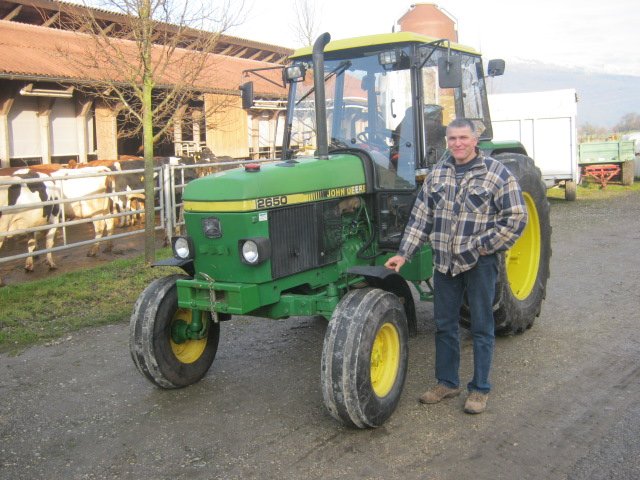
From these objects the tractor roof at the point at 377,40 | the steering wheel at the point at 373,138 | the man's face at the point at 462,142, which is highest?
the tractor roof at the point at 377,40

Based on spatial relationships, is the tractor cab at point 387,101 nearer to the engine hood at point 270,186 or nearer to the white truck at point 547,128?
the engine hood at point 270,186

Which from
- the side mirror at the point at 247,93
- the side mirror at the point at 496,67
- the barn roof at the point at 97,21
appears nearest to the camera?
the side mirror at the point at 247,93

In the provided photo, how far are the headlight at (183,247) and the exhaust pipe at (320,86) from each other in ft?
3.71

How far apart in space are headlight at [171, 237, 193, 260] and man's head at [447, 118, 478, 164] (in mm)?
1780

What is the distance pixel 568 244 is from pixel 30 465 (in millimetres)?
8560

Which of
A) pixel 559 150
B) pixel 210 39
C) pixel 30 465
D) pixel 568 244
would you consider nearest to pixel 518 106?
pixel 559 150

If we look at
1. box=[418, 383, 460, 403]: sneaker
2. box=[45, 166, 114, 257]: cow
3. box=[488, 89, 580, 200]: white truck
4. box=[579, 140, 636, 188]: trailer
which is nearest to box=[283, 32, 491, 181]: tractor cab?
box=[418, 383, 460, 403]: sneaker

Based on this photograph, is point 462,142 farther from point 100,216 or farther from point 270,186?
point 100,216

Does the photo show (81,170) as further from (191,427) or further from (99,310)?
(191,427)

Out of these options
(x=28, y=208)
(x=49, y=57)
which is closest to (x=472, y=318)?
(x=28, y=208)

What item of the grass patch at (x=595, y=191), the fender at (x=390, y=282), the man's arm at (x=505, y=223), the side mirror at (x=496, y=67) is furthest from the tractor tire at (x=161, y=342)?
the grass patch at (x=595, y=191)

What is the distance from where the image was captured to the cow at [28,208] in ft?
29.0

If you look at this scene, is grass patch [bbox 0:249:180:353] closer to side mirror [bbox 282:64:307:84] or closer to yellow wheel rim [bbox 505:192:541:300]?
side mirror [bbox 282:64:307:84]

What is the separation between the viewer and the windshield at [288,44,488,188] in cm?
509
